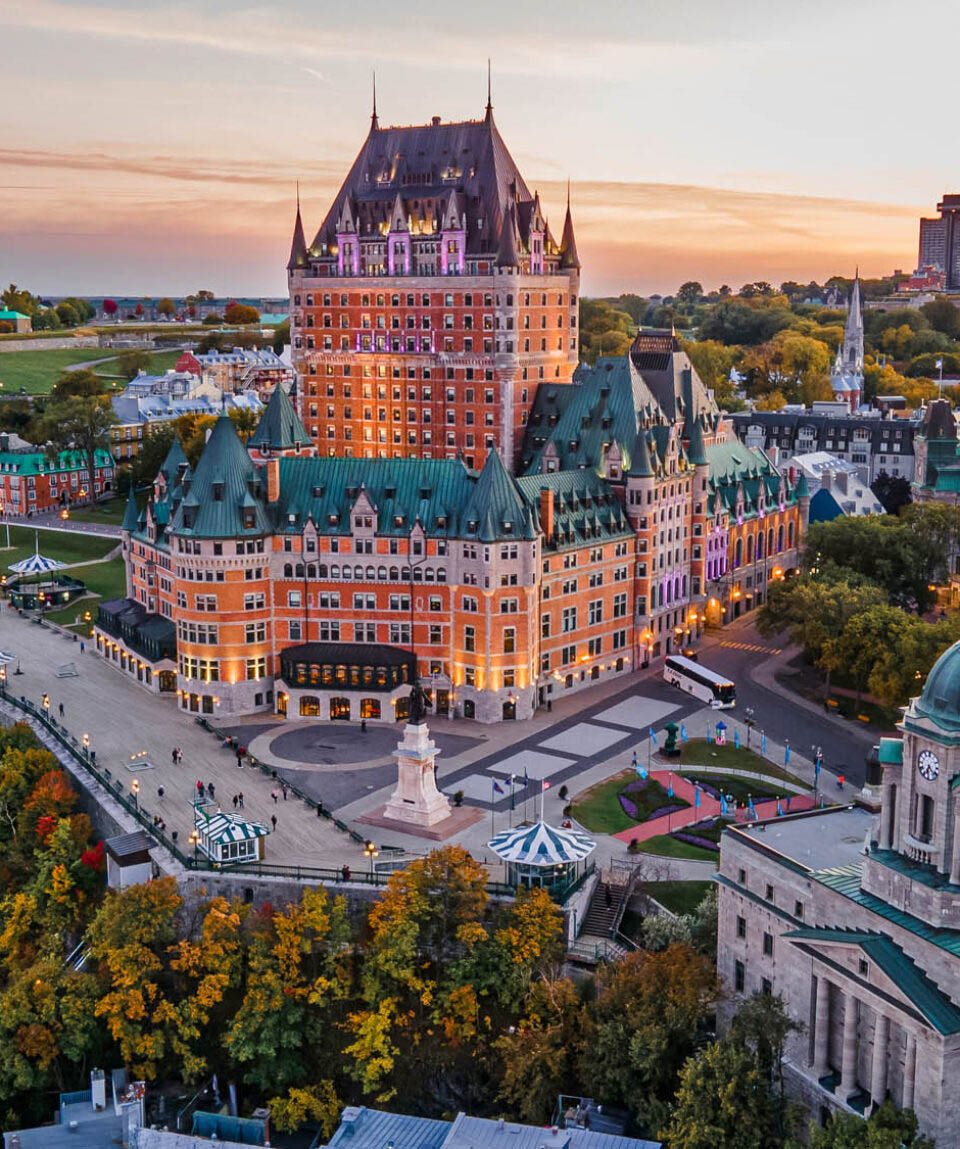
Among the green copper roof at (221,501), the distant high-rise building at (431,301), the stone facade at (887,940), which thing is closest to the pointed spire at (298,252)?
the distant high-rise building at (431,301)

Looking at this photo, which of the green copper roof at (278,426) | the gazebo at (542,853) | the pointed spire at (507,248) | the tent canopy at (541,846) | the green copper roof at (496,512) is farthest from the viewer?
the pointed spire at (507,248)

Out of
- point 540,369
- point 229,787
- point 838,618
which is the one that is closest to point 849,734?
point 838,618

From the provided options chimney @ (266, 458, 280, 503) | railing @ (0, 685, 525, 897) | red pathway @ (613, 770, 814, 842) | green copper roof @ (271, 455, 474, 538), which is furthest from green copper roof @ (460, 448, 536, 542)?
railing @ (0, 685, 525, 897)

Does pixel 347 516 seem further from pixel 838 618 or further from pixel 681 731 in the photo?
pixel 838 618

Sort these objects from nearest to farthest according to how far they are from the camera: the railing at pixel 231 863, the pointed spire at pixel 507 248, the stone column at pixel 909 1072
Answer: the stone column at pixel 909 1072 < the railing at pixel 231 863 < the pointed spire at pixel 507 248

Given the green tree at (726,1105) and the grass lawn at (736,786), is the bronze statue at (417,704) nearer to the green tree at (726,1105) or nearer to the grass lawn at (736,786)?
the grass lawn at (736,786)
